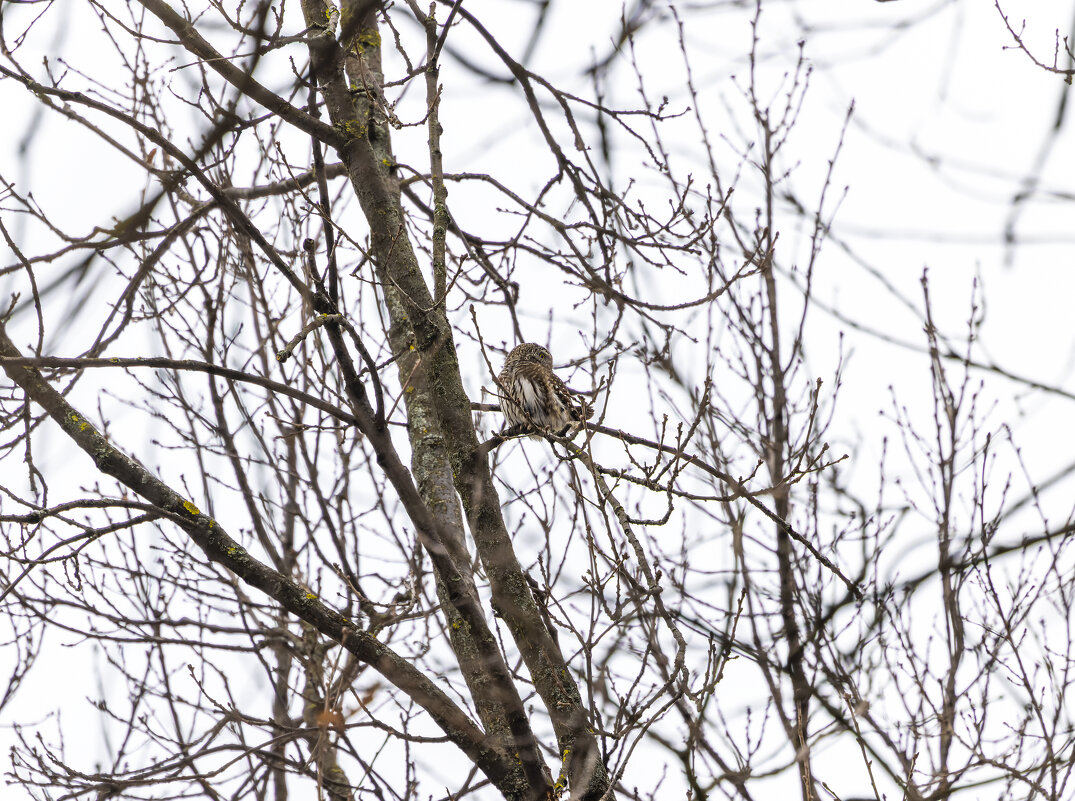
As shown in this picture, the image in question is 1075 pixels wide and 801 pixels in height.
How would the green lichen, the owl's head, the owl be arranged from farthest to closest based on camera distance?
1. the owl's head
2. the owl
3. the green lichen

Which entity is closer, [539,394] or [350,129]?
[350,129]

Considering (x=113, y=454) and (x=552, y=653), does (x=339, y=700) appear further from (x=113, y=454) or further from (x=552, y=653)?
(x=113, y=454)

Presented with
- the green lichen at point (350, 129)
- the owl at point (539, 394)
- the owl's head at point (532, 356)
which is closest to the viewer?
the green lichen at point (350, 129)

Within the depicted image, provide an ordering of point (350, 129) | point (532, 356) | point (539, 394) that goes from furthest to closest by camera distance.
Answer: point (532, 356) → point (539, 394) → point (350, 129)

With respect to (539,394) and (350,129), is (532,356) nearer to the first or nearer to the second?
(539,394)

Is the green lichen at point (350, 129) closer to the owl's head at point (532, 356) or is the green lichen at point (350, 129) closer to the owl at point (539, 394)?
the owl at point (539, 394)

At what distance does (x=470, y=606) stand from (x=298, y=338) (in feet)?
3.17

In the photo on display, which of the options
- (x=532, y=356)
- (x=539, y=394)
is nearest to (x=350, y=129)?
(x=539, y=394)

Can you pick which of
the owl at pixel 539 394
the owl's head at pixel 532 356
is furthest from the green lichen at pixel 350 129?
the owl's head at pixel 532 356

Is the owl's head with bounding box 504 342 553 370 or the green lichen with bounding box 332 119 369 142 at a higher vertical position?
the owl's head with bounding box 504 342 553 370

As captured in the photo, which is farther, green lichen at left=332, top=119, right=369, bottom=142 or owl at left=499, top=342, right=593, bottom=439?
owl at left=499, top=342, right=593, bottom=439

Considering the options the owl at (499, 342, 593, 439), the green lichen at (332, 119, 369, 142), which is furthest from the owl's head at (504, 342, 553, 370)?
the green lichen at (332, 119, 369, 142)

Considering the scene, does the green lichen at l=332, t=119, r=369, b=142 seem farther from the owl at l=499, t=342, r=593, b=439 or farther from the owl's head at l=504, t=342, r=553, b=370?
the owl's head at l=504, t=342, r=553, b=370

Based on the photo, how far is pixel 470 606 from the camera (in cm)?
297
